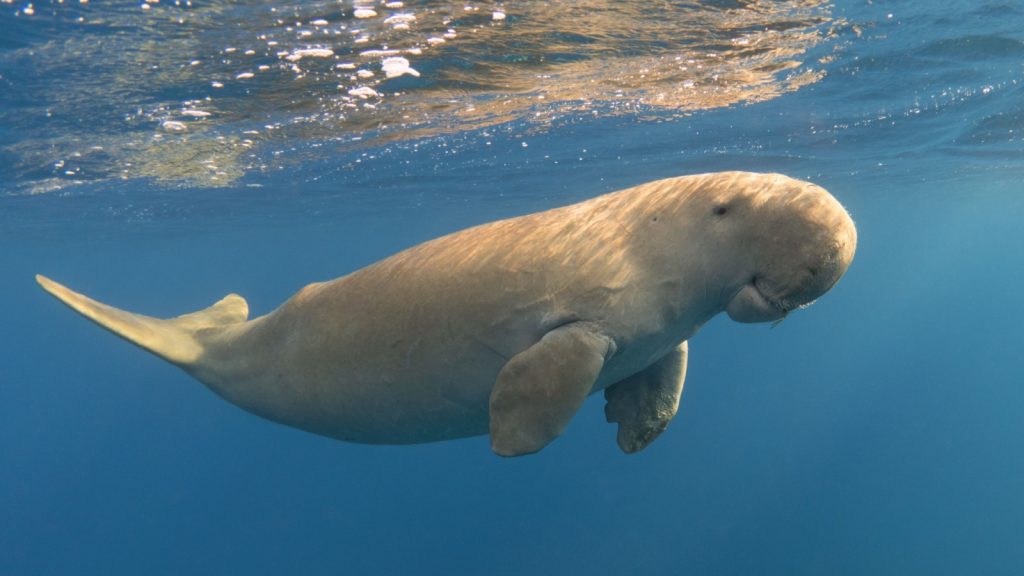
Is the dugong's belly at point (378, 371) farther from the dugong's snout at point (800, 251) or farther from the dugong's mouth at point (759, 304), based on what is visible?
the dugong's snout at point (800, 251)

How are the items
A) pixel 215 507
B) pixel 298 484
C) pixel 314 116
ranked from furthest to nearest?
pixel 215 507 < pixel 298 484 < pixel 314 116

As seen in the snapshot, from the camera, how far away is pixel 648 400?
13.0 ft

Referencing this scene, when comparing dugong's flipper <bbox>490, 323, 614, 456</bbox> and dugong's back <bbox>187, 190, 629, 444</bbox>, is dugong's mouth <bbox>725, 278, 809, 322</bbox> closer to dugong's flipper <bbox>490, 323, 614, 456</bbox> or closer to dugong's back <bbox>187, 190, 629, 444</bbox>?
dugong's back <bbox>187, 190, 629, 444</bbox>

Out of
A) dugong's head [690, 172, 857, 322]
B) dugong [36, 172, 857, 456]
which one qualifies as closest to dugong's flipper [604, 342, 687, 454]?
dugong [36, 172, 857, 456]

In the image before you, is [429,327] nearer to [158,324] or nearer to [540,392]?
[540,392]

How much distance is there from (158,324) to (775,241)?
467 centimetres

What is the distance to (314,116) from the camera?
41.6 feet

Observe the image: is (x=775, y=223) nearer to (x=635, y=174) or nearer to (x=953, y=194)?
(x=635, y=174)

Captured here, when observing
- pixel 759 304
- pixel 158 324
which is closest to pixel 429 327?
pixel 759 304

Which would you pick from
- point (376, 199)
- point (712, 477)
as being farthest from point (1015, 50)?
point (712, 477)

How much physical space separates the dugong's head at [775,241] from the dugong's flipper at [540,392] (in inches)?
→ 30.1

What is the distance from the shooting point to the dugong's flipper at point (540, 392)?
112 inches

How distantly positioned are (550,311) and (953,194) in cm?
4039

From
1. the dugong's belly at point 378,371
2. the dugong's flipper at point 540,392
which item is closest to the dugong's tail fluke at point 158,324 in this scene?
the dugong's belly at point 378,371
